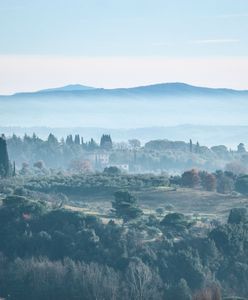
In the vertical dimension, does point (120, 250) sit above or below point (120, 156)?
below

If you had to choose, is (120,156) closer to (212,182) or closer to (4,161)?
(4,161)

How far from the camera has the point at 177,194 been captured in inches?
2872

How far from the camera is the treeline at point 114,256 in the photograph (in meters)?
49.2

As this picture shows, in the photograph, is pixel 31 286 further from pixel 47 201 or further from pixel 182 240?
pixel 47 201

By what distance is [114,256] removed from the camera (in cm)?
5362

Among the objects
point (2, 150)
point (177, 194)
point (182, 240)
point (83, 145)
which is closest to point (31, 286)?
point (182, 240)

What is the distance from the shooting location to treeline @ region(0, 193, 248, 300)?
4919 cm

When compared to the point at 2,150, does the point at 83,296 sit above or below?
below

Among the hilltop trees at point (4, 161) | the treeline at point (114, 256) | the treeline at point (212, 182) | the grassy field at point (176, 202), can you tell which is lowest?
the treeline at point (114, 256)

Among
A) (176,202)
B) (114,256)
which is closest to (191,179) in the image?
(176,202)

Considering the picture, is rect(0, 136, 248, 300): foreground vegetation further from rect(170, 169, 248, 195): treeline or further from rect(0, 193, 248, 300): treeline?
rect(170, 169, 248, 195): treeline

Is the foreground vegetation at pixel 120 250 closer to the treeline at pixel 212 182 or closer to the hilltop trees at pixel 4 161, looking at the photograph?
the treeline at pixel 212 182

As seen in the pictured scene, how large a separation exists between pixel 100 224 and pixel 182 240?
15.0ft

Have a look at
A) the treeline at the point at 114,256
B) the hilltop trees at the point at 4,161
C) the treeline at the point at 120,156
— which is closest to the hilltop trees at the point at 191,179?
the hilltop trees at the point at 4,161
